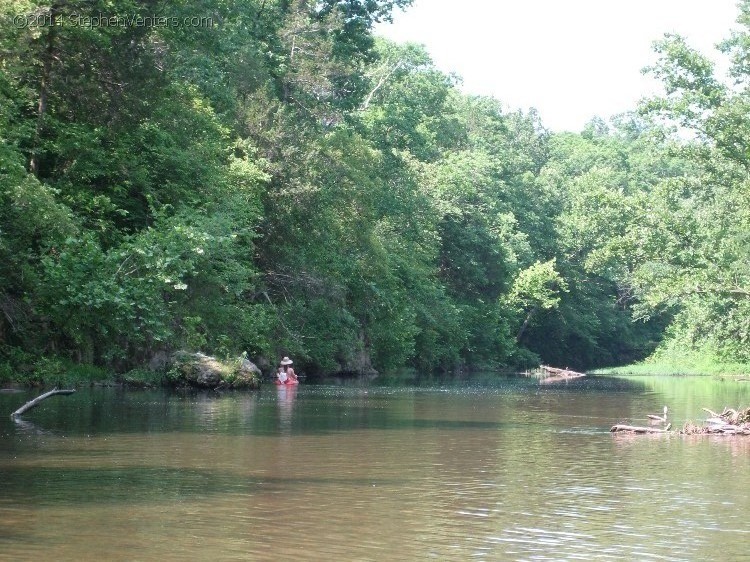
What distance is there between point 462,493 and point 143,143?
25.1 m

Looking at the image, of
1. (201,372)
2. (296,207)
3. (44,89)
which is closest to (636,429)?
(201,372)

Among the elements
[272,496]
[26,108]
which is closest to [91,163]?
[26,108]

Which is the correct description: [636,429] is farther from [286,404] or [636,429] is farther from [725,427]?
[286,404]

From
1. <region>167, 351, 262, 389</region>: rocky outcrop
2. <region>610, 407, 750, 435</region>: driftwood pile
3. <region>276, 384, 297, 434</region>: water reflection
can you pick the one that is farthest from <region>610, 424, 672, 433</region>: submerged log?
<region>167, 351, 262, 389</region>: rocky outcrop

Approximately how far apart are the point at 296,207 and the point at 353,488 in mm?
32130

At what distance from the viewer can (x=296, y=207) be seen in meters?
45.9

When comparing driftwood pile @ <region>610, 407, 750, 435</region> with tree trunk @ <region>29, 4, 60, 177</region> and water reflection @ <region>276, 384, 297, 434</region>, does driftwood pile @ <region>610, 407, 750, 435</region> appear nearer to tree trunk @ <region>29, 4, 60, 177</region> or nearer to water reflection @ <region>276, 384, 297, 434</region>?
water reflection @ <region>276, 384, 297, 434</region>

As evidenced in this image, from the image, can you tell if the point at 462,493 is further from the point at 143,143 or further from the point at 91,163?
the point at 143,143

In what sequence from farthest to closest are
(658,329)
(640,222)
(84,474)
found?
(658,329)
(640,222)
(84,474)

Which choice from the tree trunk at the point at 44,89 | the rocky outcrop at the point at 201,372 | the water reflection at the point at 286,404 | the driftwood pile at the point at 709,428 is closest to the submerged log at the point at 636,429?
the driftwood pile at the point at 709,428

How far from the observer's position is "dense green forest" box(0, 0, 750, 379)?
31.3 m

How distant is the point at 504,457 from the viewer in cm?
1845

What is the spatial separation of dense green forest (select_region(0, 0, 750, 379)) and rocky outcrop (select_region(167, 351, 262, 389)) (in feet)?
3.09

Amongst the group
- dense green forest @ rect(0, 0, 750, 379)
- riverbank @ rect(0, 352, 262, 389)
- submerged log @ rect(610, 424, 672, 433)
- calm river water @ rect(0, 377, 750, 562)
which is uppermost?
dense green forest @ rect(0, 0, 750, 379)
